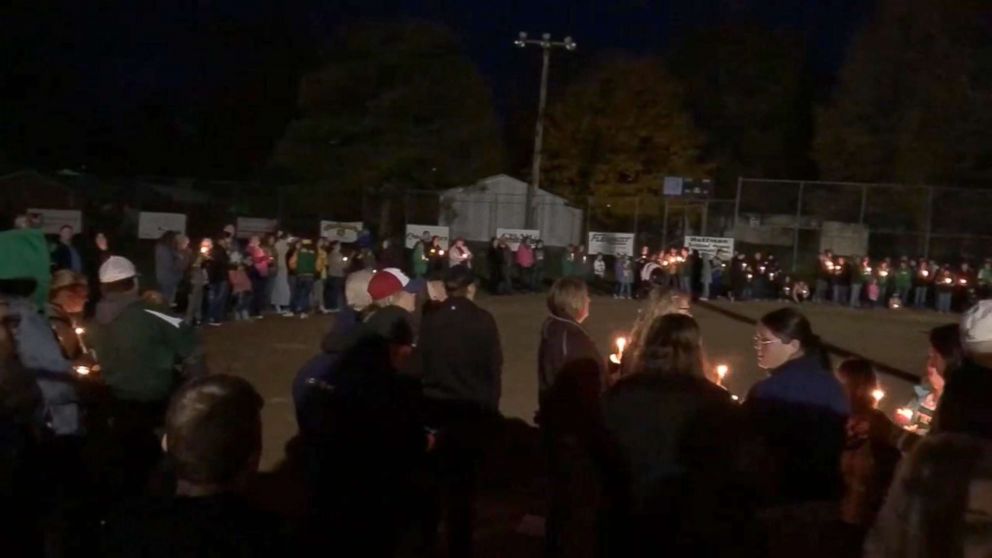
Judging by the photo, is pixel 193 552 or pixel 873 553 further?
pixel 193 552

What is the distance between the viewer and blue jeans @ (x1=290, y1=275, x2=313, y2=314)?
22484 mm

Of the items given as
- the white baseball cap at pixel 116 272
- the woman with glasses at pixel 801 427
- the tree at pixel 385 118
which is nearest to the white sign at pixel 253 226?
the tree at pixel 385 118

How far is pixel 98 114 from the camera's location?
68.9 meters

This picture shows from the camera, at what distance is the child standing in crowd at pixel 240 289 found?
2061 cm

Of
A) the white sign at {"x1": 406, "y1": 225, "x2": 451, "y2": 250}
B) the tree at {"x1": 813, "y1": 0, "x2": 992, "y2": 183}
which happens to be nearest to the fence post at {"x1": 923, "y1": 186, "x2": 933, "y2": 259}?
the tree at {"x1": 813, "y1": 0, "x2": 992, "y2": 183}

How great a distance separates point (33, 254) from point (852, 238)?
110ft

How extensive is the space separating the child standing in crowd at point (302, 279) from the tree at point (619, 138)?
27925 millimetres

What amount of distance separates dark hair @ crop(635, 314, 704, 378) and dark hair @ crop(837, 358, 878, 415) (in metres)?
1.87

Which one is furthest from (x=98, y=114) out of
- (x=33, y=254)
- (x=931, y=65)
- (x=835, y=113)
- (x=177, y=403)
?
(x=177, y=403)

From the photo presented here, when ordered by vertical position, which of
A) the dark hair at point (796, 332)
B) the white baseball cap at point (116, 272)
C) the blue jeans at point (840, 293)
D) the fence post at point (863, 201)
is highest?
the fence post at point (863, 201)

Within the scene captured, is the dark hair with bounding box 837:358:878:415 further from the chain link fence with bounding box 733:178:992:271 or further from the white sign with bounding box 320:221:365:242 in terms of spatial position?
the chain link fence with bounding box 733:178:992:271

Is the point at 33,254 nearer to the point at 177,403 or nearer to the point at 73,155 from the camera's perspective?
the point at 177,403

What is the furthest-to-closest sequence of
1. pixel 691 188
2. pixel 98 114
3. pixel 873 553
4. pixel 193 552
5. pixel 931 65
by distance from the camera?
pixel 98 114 → pixel 931 65 → pixel 691 188 → pixel 193 552 → pixel 873 553

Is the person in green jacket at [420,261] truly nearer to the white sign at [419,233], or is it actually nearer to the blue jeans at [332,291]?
the white sign at [419,233]
